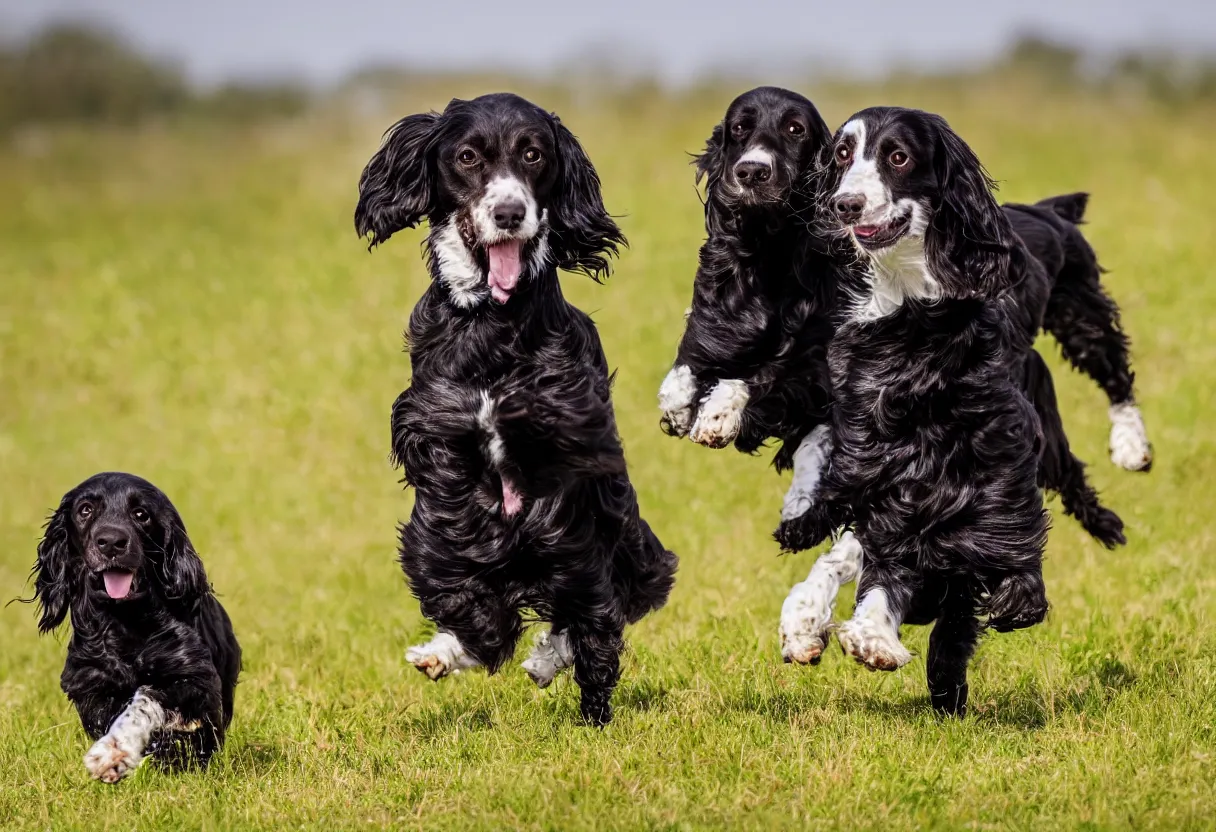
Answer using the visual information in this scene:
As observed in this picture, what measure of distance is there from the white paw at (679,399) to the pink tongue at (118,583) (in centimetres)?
249

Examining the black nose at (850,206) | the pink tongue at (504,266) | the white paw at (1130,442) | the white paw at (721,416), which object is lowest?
the white paw at (721,416)

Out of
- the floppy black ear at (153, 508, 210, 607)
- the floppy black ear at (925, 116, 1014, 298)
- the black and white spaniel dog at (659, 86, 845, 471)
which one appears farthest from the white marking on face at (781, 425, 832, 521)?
the floppy black ear at (153, 508, 210, 607)

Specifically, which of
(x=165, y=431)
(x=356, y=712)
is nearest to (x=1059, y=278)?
(x=356, y=712)

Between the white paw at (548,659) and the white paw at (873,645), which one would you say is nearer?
the white paw at (873,645)

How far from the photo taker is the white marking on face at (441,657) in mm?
6734

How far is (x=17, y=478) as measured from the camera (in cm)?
1684

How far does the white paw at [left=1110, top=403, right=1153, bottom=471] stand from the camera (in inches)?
372

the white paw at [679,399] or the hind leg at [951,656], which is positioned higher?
the white paw at [679,399]

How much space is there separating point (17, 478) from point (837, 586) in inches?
491

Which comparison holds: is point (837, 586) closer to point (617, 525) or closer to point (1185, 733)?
point (617, 525)

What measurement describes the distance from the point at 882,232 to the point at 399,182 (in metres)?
1.94

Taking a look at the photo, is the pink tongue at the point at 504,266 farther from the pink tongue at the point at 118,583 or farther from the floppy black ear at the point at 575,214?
the pink tongue at the point at 118,583

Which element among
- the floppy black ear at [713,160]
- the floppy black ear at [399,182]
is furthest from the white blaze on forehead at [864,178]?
the floppy black ear at [399,182]

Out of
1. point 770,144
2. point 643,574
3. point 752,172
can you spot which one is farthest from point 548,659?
point 770,144
